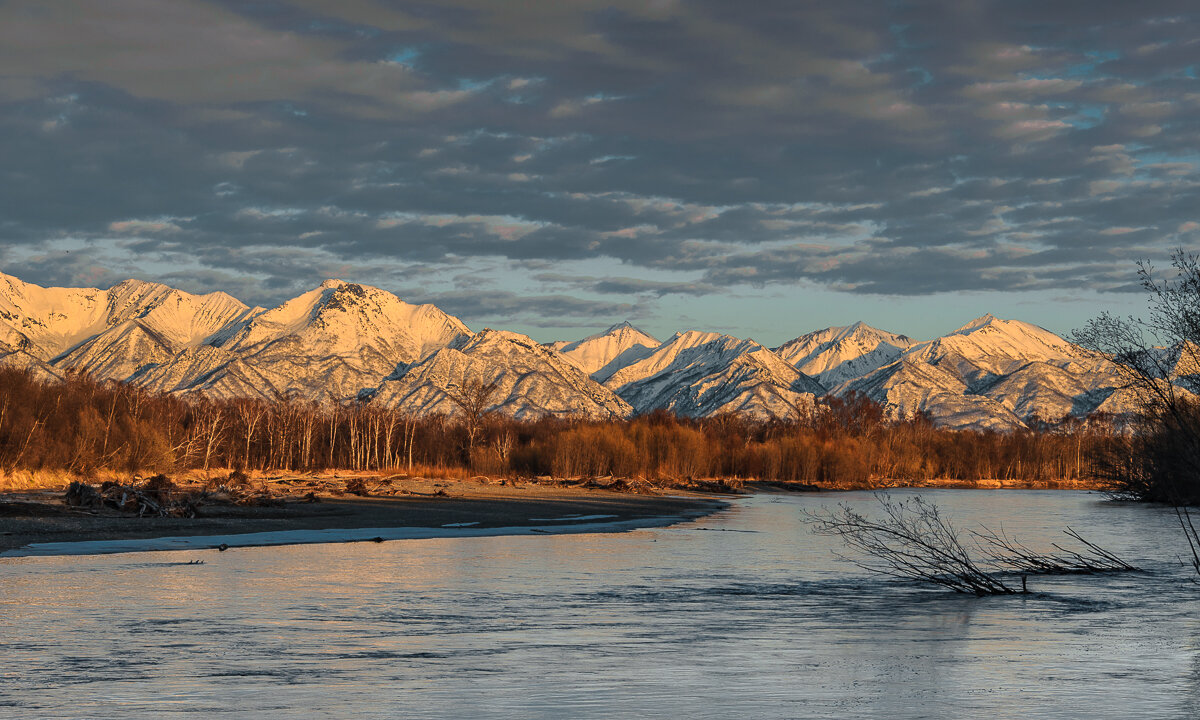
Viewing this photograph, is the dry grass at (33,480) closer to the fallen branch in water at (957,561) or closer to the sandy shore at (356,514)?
the sandy shore at (356,514)

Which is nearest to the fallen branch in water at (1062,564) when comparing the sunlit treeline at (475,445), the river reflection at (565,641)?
the river reflection at (565,641)

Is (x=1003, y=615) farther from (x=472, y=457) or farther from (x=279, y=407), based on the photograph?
(x=279, y=407)

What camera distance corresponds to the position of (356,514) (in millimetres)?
48094

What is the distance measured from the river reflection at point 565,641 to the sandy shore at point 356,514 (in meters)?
5.96

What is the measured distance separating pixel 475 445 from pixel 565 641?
118 metres

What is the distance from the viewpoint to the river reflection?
1287 cm

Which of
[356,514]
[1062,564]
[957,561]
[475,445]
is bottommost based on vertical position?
[356,514]

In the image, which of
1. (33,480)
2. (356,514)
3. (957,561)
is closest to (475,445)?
(33,480)

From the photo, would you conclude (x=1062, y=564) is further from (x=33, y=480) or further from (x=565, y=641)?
(x=33, y=480)

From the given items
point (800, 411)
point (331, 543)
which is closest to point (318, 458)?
point (800, 411)

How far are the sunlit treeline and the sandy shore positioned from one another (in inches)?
596

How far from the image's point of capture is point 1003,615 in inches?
846

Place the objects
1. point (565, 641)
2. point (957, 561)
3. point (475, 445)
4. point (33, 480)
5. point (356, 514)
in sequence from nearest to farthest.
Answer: point (565, 641) < point (957, 561) < point (356, 514) < point (33, 480) < point (475, 445)

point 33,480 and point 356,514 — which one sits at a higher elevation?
point 33,480
